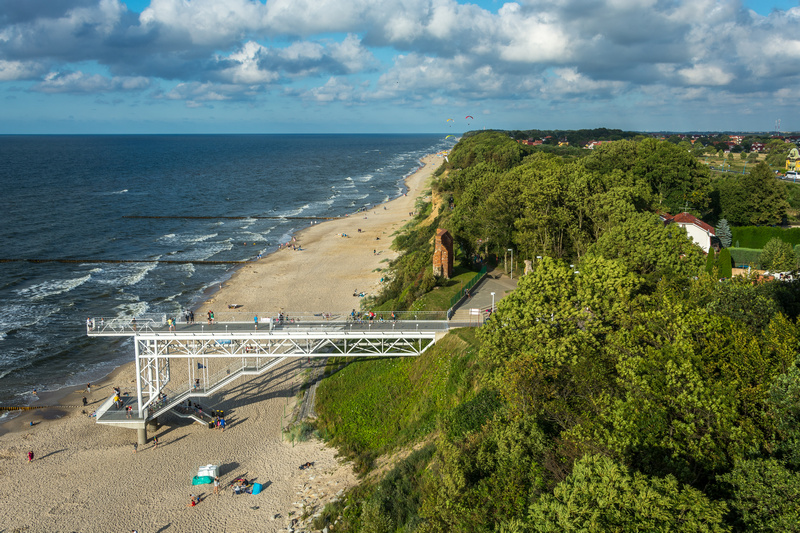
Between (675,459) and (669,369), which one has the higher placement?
(669,369)

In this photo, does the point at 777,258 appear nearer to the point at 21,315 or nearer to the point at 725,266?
the point at 725,266

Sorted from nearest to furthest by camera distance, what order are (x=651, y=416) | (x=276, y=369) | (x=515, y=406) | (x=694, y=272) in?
(x=651, y=416)
(x=515, y=406)
(x=694, y=272)
(x=276, y=369)

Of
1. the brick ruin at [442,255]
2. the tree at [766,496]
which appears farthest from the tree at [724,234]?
the tree at [766,496]

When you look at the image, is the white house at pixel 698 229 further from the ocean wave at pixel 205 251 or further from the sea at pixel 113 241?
the ocean wave at pixel 205 251

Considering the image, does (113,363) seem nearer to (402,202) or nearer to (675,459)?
(675,459)

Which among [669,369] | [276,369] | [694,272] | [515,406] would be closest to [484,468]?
[515,406]

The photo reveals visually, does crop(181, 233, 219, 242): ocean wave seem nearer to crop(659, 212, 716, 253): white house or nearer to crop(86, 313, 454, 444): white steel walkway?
crop(86, 313, 454, 444): white steel walkway

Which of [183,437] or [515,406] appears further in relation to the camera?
[183,437]
